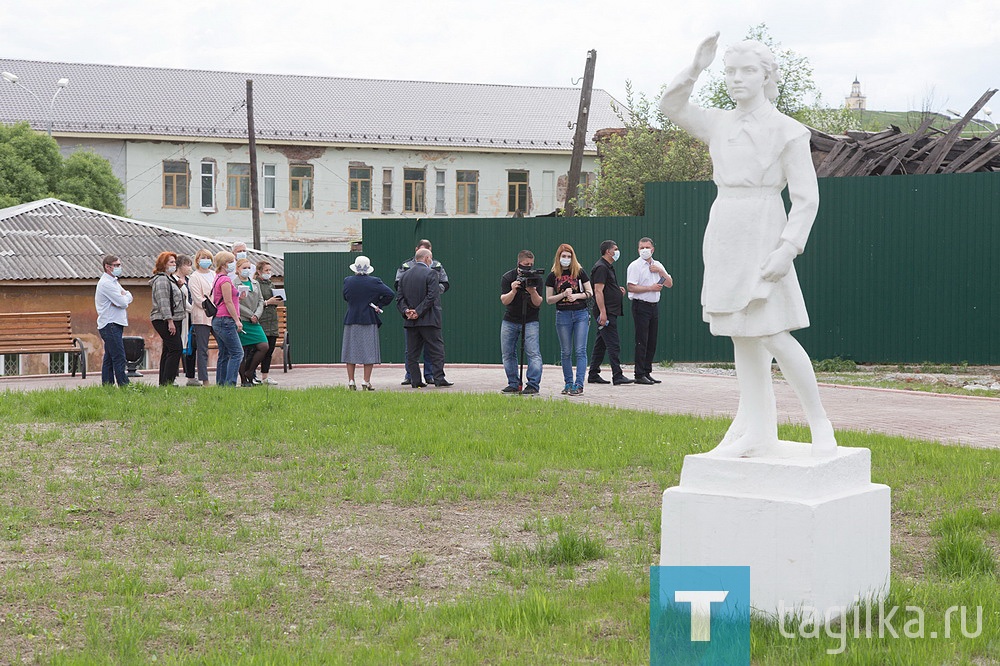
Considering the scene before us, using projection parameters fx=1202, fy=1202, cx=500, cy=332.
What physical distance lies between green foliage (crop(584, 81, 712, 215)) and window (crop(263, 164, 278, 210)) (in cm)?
1584

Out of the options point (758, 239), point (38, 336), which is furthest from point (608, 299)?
point (38, 336)

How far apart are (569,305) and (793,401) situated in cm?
286

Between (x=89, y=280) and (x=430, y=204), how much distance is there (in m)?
21.6

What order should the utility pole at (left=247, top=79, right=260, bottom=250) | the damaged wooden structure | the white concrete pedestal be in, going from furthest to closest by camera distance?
1. the utility pole at (left=247, top=79, right=260, bottom=250)
2. the damaged wooden structure
3. the white concrete pedestal

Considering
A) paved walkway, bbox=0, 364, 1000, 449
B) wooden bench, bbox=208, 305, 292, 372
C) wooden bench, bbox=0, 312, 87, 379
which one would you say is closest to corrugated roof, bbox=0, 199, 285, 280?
wooden bench, bbox=208, 305, 292, 372

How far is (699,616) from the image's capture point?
5.25 meters

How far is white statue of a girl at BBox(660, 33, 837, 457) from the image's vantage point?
18.7 ft

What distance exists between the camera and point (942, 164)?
816 inches

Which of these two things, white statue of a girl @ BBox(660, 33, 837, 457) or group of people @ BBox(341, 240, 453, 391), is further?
group of people @ BBox(341, 240, 453, 391)

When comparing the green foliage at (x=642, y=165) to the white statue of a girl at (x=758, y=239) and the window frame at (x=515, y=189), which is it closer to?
the window frame at (x=515, y=189)

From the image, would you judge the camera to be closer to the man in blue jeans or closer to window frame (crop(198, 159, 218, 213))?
the man in blue jeans

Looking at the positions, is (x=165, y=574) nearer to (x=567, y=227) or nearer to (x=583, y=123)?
(x=567, y=227)

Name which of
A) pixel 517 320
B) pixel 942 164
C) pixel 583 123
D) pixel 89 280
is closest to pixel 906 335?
pixel 942 164

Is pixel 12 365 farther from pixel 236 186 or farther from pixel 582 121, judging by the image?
pixel 236 186
